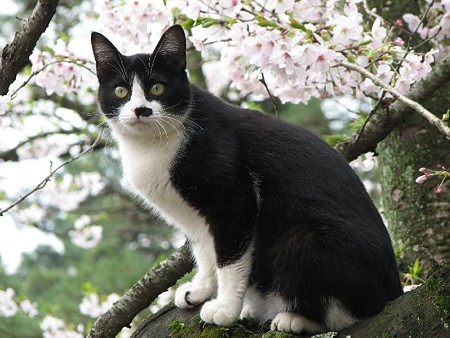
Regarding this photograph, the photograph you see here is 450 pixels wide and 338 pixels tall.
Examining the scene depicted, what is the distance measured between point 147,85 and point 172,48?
8.1 inches

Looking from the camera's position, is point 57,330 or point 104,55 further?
point 57,330

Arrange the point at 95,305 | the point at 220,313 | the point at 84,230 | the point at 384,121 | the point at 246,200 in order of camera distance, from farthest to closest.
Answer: the point at 84,230 → the point at 95,305 → the point at 384,121 → the point at 246,200 → the point at 220,313

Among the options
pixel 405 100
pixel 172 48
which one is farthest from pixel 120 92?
pixel 405 100

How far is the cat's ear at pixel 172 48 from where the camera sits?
9.86 feet

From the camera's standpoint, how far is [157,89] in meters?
3.01

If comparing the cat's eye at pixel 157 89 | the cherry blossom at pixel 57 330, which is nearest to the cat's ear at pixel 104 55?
the cat's eye at pixel 157 89

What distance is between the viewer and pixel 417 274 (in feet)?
11.4

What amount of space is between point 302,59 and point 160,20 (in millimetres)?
1060

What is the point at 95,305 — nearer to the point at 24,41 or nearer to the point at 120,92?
the point at 120,92

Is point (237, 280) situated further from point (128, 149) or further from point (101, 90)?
point (101, 90)

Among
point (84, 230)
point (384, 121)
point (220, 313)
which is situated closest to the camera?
point (220, 313)

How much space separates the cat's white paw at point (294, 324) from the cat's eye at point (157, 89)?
1.11 m

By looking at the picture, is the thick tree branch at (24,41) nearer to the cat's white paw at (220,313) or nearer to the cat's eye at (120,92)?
the cat's eye at (120,92)

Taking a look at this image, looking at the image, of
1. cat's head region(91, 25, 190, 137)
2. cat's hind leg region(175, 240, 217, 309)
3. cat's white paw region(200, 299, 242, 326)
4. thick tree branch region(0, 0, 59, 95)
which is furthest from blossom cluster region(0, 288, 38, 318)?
cat's white paw region(200, 299, 242, 326)
